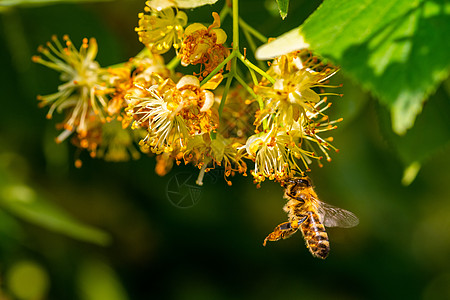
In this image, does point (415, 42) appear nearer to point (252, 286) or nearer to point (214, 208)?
point (214, 208)

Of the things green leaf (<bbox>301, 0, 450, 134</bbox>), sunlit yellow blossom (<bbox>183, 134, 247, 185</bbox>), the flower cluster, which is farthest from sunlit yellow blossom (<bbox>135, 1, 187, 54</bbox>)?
green leaf (<bbox>301, 0, 450, 134</bbox>)

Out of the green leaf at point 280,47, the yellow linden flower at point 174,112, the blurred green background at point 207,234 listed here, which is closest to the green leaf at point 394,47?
the green leaf at point 280,47

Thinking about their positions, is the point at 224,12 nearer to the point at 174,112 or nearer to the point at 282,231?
the point at 174,112

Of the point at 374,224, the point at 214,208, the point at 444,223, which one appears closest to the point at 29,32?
the point at 214,208

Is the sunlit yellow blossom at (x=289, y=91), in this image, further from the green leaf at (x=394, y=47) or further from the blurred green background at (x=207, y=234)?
the blurred green background at (x=207, y=234)

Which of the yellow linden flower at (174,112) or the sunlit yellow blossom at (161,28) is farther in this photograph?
the sunlit yellow blossom at (161,28)

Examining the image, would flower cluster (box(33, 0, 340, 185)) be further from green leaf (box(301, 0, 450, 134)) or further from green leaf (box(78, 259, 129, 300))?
green leaf (box(78, 259, 129, 300))
